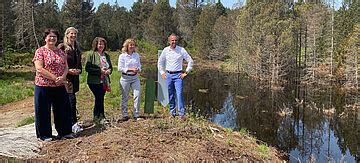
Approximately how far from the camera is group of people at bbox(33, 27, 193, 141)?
5.66 meters

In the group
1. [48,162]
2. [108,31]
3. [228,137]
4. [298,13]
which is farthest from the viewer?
[108,31]

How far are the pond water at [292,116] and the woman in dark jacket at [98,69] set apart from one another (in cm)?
273

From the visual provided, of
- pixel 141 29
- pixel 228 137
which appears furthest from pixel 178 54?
pixel 141 29

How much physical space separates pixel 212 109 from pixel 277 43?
1777cm

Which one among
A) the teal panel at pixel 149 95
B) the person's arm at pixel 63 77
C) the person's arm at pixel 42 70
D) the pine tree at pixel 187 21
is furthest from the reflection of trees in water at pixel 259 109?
the pine tree at pixel 187 21

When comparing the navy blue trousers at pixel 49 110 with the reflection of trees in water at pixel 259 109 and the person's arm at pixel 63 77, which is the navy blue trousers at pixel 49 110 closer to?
the person's arm at pixel 63 77

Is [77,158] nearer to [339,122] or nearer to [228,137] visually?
[228,137]

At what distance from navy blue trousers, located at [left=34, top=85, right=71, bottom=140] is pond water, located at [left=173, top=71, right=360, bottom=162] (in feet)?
11.9

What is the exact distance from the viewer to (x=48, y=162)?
5.14 meters

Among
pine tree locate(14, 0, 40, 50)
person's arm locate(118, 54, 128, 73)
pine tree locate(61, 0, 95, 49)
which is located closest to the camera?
person's arm locate(118, 54, 128, 73)

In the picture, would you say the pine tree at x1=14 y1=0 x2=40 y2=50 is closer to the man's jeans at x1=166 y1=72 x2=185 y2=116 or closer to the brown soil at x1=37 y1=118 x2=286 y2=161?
the man's jeans at x1=166 y1=72 x2=185 y2=116

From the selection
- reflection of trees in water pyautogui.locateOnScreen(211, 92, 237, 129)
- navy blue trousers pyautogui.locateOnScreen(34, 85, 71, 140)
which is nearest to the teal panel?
navy blue trousers pyautogui.locateOnScreen(34, 85, 71, 140)

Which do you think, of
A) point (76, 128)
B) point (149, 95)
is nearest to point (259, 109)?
point (149, 95)

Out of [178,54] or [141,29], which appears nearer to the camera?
[178,54]
